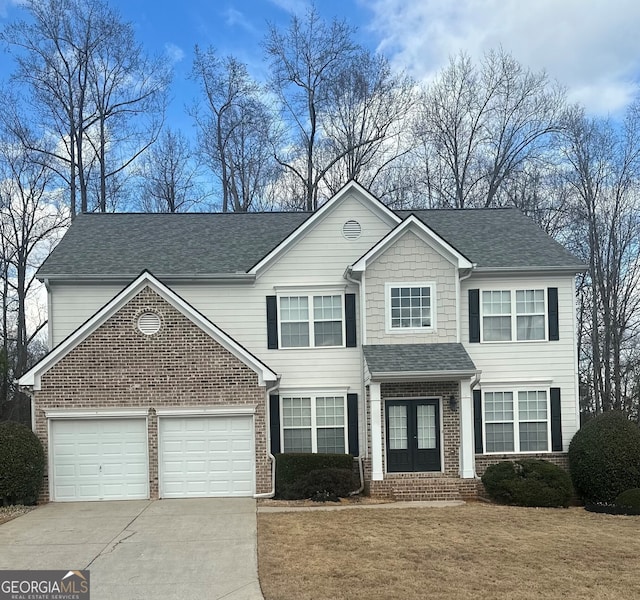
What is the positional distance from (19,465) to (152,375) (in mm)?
3510

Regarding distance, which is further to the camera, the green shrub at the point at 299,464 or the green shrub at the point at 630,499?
the green shrub at the point at 299,464

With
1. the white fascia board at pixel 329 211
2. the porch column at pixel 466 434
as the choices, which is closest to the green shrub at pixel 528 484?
the porch column at pixel 466 434

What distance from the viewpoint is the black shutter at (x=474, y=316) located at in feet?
58.2

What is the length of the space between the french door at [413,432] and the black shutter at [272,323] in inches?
138

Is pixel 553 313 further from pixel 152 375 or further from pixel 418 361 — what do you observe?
pixel 152 375

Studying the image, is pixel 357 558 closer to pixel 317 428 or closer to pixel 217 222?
pixel 317 428

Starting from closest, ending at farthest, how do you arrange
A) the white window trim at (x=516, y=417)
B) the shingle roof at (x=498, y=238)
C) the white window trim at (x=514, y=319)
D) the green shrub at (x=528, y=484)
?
the green shrub at (x=528, y=484) → the white window trim at (x=516, y=417) → the white window trim at (x=514, y=319) → the shingle roof at (x=498, y=238)

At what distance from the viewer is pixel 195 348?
15922 mm

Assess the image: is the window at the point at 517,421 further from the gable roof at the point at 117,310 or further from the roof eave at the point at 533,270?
the gable roof at the point at 117,310

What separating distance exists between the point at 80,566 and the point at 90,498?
6.73 m

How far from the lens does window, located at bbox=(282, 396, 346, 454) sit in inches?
683

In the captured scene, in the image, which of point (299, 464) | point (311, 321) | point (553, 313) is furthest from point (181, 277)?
point (553, 313)

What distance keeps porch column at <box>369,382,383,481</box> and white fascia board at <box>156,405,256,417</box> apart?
2.98 meters

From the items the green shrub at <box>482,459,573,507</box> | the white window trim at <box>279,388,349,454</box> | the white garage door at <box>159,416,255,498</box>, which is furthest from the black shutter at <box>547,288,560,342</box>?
the white garage door at <box>159,416,255,498</box>
